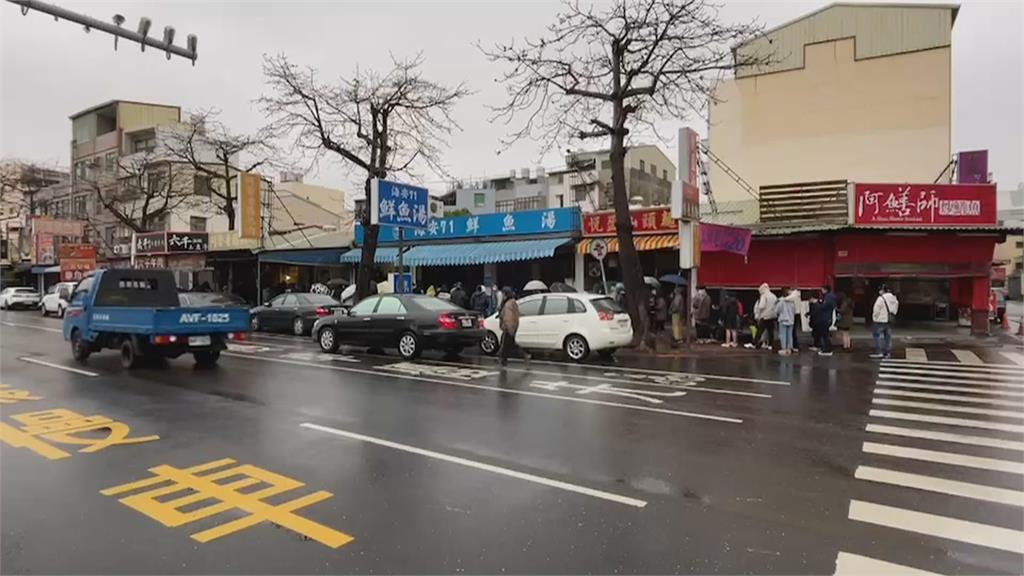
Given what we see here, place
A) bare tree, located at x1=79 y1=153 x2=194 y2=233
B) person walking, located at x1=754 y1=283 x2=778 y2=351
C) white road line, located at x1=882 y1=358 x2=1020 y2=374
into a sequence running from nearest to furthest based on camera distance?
white road line, located at x1=882 y1=358 x2=1020 y2=374 → person walking, located at x1=754 y1=283 x2=778 y2=351 → bare tree, located at x1=79 y1=153 x2=194 y2=233

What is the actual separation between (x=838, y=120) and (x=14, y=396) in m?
28.2

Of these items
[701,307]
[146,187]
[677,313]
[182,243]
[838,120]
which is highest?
[838,120]

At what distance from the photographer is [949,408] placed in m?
8.88

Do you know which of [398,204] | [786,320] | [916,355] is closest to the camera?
[916,355]

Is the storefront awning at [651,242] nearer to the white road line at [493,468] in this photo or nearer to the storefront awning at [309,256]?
the storefront awning at [309,256]

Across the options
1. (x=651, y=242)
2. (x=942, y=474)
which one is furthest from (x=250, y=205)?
(x=942, y=474)

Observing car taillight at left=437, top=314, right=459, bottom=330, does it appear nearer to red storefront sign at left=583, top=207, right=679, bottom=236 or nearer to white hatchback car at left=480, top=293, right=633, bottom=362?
white hatchback car at left=480, top=293, right=633, bottom=362

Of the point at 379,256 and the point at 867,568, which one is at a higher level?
the point at 379,256

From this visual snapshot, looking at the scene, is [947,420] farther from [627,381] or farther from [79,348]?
[79,348]

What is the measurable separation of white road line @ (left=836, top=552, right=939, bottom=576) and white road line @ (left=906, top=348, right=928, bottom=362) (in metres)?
12.5

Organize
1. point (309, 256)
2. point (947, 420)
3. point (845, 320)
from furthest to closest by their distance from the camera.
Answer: point (309, 256), point (845, 320), point (947, 420)

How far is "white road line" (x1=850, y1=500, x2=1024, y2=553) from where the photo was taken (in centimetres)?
429

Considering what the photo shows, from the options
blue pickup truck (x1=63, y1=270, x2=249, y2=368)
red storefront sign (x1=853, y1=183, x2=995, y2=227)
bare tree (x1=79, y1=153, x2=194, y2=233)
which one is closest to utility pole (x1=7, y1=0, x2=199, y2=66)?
blue pickup truck (x1=63, y1=270, x2=249, y2=368)

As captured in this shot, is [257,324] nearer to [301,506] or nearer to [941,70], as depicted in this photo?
[301,506]
